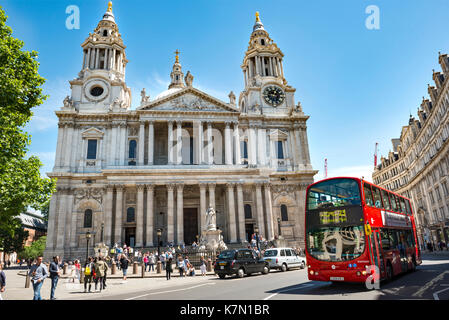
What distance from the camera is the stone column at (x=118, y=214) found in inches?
1324

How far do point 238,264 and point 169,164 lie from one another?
21.2m

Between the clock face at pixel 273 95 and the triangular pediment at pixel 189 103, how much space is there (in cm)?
779

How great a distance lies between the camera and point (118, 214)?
1363 inches

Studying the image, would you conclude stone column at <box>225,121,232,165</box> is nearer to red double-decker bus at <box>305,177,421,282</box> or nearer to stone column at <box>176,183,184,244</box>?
stone column at <box>176,183,184,244</box>

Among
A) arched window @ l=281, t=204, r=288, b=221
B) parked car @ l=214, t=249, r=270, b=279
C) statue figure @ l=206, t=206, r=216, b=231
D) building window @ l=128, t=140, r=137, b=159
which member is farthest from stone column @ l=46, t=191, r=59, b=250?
arched window @ l=281, t=204, r=288, b=221

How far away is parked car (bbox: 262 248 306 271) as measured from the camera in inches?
835

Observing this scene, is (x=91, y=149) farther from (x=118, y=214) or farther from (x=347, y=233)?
(x=347, y=233)

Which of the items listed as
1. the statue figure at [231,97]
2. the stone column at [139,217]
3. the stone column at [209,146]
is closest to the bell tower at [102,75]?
the stone column at [209,146]

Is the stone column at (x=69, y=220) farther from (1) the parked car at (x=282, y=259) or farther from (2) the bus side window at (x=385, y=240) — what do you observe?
(2) the bus side window at (x=385, y=240)

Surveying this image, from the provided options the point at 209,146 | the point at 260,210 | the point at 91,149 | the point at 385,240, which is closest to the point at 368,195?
the point at 385,240

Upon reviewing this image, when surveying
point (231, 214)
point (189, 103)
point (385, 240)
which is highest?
point (189, 103)

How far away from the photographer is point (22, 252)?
5262cm
